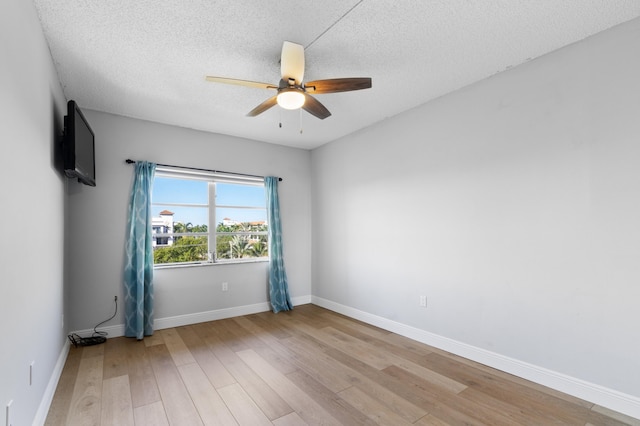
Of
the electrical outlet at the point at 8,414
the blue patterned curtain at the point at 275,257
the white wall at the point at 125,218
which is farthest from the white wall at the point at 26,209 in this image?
the blue patterned curtain at the point at 275,257

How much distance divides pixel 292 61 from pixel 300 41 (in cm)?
24

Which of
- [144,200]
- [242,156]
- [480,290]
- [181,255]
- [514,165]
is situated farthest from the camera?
[242,156]

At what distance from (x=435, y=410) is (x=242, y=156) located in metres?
3.85

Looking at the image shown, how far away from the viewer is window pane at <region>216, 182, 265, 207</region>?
4.41 m

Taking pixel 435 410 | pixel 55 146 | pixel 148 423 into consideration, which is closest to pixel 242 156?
pixel 55 146

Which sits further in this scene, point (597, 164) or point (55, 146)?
point (55, 146)

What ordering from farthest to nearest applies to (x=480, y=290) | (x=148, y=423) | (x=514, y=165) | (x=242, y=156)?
(x=242, y=156), (x=480, y=290), (x=514, y=165), (x=148, y=423)

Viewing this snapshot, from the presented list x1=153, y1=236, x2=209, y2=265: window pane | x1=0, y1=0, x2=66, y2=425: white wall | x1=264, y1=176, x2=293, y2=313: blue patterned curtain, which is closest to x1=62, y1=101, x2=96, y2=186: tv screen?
x1=0, y1=0, x2=66, y2=425: white wall

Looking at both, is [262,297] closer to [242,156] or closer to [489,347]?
[242,156]

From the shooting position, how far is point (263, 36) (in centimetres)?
219

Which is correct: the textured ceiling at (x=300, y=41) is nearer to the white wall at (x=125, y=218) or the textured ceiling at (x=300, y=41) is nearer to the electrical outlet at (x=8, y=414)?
the white wall at (x=125, y=218)

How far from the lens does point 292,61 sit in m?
2.12

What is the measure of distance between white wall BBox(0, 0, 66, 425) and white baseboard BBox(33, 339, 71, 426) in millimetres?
55

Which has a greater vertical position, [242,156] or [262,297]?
[242,156]
